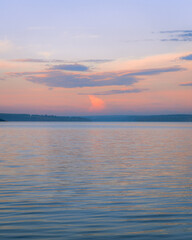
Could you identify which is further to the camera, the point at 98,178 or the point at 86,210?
the point at 98,178

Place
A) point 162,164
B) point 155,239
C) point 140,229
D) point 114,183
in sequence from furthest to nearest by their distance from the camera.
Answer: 1. point 162,164
2. point 114,183
3. point 140,229
4. point 155,239

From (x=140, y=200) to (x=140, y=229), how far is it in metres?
4.29

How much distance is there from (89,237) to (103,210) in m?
3.26

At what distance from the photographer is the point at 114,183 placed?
21.1 m

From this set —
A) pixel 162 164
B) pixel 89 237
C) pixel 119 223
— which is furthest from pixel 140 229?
pixel 162 164

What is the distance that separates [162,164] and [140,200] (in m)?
14.4

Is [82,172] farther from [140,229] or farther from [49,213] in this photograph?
[140,229]

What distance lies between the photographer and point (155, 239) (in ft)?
37.0

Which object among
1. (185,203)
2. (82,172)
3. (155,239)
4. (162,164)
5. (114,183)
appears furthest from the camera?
(162,164)

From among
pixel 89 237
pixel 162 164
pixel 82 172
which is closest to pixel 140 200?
pixel 89 237

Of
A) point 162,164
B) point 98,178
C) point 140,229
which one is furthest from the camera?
point 162,164

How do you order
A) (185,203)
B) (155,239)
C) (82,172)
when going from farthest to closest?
(82,172), (185,203), (155,239)

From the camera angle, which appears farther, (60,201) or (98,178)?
(98,178)

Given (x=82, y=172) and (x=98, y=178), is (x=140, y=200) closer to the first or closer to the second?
(x=98, y=178)
